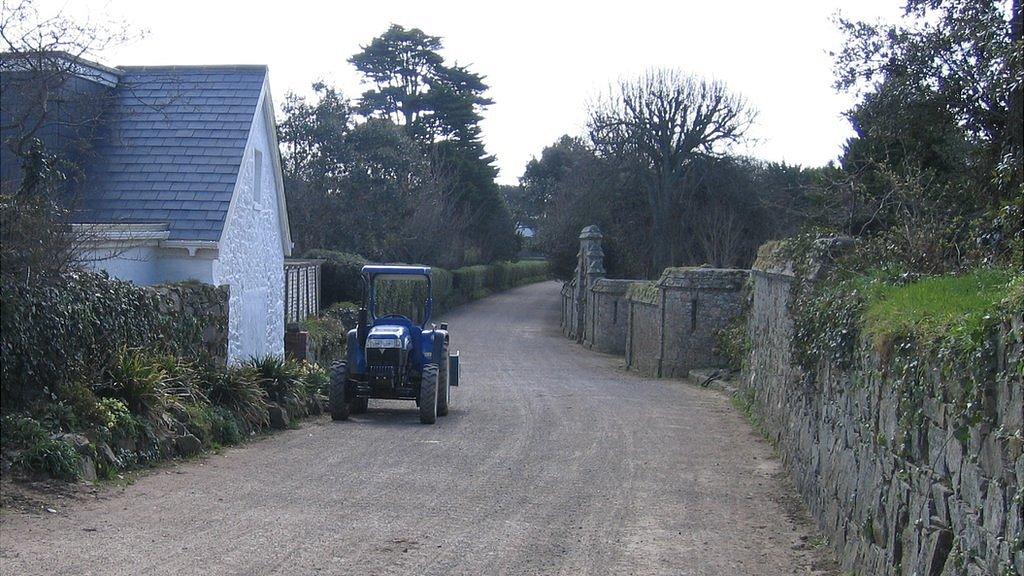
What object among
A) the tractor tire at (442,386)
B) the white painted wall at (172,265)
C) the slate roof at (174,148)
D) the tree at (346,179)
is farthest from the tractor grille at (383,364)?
the tree at (346,179)

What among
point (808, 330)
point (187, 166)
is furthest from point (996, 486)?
point (187, 166)

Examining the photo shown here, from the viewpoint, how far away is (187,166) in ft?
61.3

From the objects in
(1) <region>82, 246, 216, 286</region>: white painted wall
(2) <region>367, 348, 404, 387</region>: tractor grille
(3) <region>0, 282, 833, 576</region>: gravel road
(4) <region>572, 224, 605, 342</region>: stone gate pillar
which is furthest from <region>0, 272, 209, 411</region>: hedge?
(4) <region>572, 224, 605, 342</region>: stone gate pillar

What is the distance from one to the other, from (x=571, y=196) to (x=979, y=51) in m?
36.7

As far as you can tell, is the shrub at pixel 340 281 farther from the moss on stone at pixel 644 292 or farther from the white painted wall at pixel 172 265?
the white painted wall at pixel 172 265

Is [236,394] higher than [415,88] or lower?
lower

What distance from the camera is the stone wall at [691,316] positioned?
2609 centimetres

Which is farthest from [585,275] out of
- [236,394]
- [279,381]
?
[236,394]

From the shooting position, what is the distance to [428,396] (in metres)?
15.0

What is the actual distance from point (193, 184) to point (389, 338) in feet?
17.9

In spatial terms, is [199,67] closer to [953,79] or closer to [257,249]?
[257,249]

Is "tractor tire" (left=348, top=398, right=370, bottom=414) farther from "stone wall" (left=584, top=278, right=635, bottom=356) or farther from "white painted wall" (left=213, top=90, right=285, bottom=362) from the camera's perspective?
"stone wall" (left=584, top=278, right=635, bottom=356)

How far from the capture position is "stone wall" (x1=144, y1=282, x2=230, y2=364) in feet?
45.2

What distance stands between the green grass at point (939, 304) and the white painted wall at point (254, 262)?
41.7 feet
